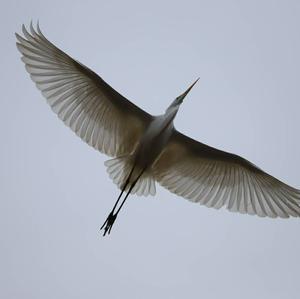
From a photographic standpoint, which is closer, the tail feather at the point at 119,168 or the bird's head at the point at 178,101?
the bird's head at the point at 178,101

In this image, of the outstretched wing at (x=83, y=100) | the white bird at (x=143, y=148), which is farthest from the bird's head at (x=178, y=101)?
the outstretched wing at (x=83, y=100)

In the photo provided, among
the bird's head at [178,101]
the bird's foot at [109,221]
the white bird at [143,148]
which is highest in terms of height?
the bird's head at [178,101]

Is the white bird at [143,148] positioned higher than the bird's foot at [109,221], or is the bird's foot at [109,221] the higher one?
the white bird at [143,148]

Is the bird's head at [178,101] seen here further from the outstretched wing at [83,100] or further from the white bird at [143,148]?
the outstretched wing at [83,100]

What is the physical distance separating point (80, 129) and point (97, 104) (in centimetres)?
45

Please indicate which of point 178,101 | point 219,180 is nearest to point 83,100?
point 178,101

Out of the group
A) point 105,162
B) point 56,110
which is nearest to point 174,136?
point 105,162

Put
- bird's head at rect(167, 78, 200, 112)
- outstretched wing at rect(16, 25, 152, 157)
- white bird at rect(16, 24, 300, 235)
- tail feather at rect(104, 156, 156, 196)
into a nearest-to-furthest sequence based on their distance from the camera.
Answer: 1. outstretched wing at rect(16, 25, 152, 157)
2. white bird at rect(16, 24, 300, 235)
3. bird's head at rect(167, 78, 200, 112)
4. tail feather at rect(104, 156, 156, 196)

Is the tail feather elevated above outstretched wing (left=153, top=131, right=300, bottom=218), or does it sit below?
below

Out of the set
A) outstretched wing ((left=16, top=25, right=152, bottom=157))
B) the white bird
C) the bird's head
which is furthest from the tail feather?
the bird's head

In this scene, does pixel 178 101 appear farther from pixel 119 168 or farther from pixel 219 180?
pixel 219 180

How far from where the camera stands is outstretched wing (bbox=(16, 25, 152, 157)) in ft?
29.4

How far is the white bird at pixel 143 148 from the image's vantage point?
9.21 metres

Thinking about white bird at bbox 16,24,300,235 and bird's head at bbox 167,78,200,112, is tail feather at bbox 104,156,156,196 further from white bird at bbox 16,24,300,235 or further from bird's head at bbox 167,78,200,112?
bird's head at bbox 167,78,200,112
